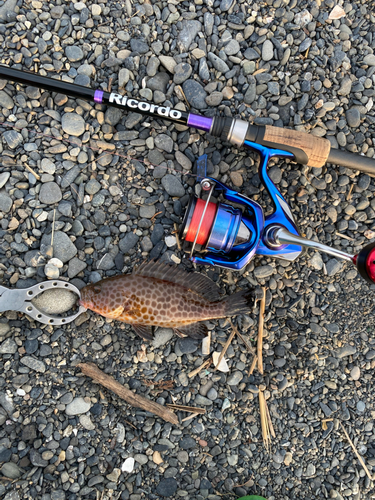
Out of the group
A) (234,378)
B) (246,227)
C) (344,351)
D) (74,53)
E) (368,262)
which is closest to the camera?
(368,262)

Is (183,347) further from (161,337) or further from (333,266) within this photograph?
(333,266)

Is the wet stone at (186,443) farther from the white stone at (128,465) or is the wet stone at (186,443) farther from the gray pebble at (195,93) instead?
the gray pebble at (195,93)

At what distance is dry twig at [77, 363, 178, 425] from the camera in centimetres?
300

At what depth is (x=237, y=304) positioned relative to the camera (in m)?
2.96

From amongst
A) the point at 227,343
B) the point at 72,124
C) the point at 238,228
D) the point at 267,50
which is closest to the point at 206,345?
the point at 227,343

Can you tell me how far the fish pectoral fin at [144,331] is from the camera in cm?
296

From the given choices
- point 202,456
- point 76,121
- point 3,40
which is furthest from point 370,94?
point 202,456

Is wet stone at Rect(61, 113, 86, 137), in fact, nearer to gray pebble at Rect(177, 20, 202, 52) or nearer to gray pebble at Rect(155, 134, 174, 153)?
gray pebble at Rect(155, 134, 174, 153)

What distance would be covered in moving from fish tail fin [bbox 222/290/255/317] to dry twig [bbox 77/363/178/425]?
1.01m

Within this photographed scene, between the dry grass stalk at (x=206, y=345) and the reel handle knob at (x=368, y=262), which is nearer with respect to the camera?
the reel handle knob at (x=368, y=262)

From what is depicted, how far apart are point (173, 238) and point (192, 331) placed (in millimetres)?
818

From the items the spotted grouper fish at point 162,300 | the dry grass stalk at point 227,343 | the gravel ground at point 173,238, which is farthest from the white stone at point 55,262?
the dry grass stalk at point 227,343

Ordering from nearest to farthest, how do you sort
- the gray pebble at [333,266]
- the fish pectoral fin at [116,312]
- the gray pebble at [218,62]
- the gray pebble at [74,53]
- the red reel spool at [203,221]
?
the red reel spool at [203,221] → the fish pectoral fin at [116,312] → the gray pebble at [74,53] → the gray pebble at [218,62] → the gray pebble at [333,266]

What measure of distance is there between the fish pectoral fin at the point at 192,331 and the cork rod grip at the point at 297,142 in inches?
63.9
